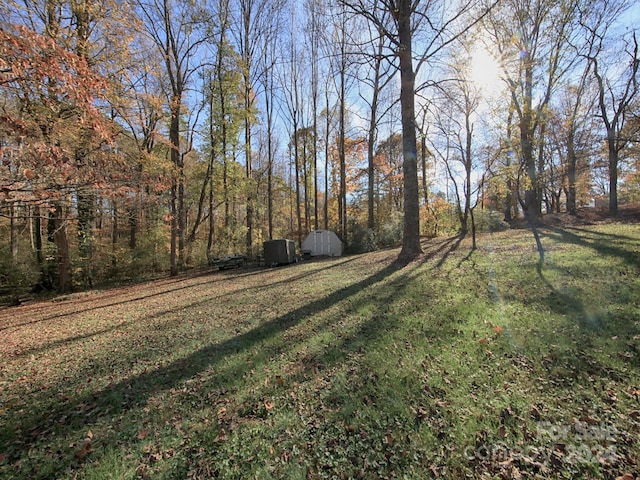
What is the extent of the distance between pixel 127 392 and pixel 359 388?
8.32 ft

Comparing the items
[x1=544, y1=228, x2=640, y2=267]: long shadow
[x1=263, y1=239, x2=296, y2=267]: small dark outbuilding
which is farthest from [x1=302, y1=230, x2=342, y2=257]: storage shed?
[x1=544, y1=228, x2=640, y2=267]: long shadow

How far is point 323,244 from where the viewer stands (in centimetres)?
1603

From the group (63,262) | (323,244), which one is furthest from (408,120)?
A: (63,262)

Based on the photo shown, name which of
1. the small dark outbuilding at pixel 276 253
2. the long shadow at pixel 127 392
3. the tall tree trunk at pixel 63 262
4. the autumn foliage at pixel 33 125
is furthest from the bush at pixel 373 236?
the tall tree trunk at pixel 63 262

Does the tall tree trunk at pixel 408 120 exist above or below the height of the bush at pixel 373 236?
above

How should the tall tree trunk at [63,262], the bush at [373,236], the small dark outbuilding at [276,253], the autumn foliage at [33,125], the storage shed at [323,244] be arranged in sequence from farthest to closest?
the storage shed at [323,244] < the bush at [373,236] < the small dark outbuilding at [276,253] < the tall tree trunk at [63,262] < the autumn foliage at [33,125]

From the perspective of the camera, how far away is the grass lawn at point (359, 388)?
1977 millimetres

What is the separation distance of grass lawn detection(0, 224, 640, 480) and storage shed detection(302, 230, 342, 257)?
10.2 metres

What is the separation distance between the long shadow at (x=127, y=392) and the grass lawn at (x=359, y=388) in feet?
0.07

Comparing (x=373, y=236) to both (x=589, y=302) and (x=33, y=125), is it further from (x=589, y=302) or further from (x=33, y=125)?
(x=33, y=125)

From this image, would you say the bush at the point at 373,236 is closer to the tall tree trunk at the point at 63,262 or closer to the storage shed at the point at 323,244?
the storage shed at the point at 323,244

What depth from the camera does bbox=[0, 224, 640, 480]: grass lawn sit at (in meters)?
1.98

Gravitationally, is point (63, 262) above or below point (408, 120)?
below

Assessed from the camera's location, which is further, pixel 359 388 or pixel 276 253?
pixel 276 253
